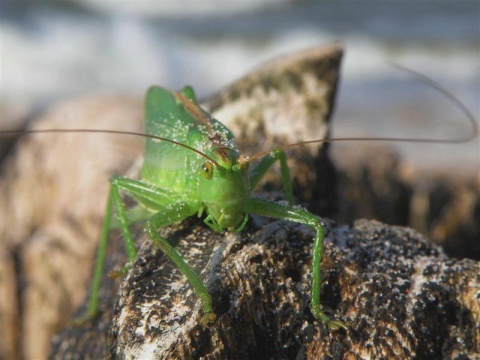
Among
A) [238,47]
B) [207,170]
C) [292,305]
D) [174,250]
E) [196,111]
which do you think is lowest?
[292,305]

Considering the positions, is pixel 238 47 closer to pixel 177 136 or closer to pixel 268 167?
pixel 177 136

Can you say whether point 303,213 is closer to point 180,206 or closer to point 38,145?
point 180,206

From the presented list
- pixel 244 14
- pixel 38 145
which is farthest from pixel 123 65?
pixel 38 145

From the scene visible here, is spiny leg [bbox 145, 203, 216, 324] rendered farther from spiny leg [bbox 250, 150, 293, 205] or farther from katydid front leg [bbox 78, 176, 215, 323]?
spiny leg [bbox 250, 150, 293, 205]

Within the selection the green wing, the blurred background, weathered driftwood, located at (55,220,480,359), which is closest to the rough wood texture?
weathered driftwood, located at (55,220,480,359)

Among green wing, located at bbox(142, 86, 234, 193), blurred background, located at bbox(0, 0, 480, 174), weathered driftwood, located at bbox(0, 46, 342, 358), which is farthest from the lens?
blurred background, located at bbox(0, 0, 480, 174)

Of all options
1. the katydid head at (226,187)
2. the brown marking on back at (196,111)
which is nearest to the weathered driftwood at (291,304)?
the katydid head at (226,187)

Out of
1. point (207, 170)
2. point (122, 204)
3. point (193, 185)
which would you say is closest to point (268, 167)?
point (193, 185)
